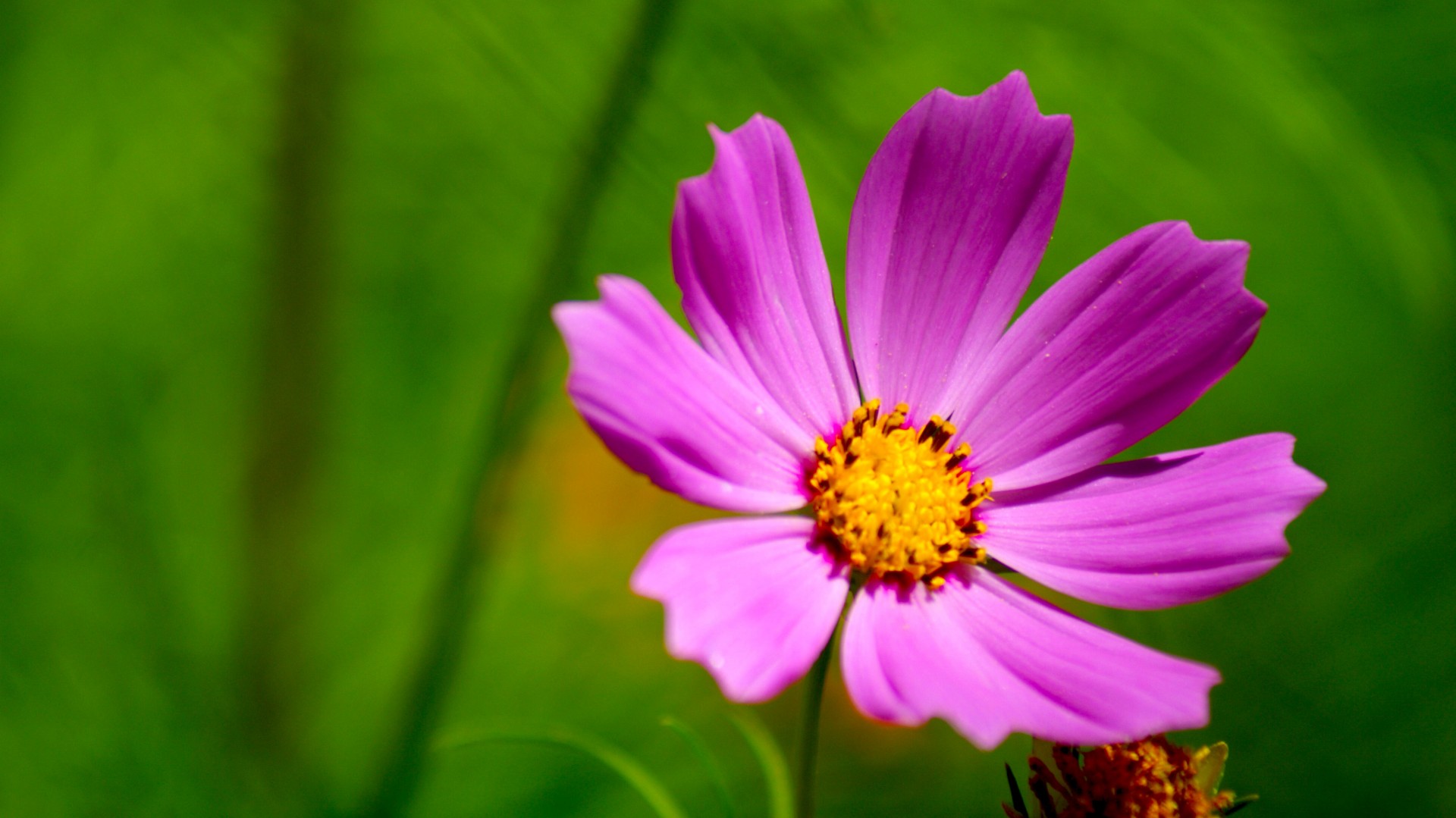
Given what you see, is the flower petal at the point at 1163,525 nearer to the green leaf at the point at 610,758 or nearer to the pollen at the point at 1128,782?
the pollen at the point at 1128,782

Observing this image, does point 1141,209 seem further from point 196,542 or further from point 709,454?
point 196,542

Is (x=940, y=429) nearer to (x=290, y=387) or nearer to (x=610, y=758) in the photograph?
(x=610, y=758)

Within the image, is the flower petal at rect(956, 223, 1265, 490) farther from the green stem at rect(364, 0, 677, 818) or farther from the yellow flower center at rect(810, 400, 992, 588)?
the green stem at rect(364, 0, 677, 818)

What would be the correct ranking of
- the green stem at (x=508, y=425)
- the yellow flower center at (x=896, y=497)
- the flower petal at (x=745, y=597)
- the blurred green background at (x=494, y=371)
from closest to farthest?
the flower petal at (x=745, y=597)
the yellow flower center at (x=896, y=497)
the green stem at (x=508, y=425)
the blurred green background at (x=494, y=371)

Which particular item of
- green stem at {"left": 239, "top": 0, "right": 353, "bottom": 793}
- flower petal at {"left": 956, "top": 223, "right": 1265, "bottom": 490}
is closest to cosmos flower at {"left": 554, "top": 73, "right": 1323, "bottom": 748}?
flower petal at {"left": 956, "top": 223, "right": 1265, "bottom": 490}

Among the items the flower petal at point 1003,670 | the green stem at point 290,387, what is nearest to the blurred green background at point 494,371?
the green stem at point 290,387
